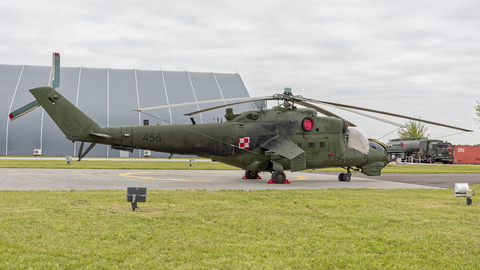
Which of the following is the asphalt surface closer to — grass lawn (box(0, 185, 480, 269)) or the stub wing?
the stub wing

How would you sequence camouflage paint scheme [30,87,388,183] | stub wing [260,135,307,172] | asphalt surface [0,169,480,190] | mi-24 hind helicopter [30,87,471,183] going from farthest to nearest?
1. stub wing [260,135,307,172]
2. camouflage paint scheme [30,87,388,183]
3. mi-24 hind helicopter [30,87,471,183]
4. asphalt surface [0,169,480,190]

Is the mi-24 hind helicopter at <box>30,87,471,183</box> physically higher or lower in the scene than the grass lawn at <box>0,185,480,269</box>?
higher

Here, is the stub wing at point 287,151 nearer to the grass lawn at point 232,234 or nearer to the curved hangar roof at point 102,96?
the grass lawn at point 232,234

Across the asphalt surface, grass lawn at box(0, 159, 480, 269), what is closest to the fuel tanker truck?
the asphalt surface

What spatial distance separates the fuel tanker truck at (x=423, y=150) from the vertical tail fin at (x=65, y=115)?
42784 millimetres

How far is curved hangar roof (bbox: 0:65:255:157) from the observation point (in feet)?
177

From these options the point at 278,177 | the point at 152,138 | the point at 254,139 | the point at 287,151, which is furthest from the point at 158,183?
the point at 287,151

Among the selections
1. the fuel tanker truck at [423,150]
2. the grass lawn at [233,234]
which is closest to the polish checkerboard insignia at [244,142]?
the grass lawn at [233,234]

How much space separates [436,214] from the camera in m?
9.45

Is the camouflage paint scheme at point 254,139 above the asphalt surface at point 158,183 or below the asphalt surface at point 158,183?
above

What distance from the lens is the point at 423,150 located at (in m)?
54.9

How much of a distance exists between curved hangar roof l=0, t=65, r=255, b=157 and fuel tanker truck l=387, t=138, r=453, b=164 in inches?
990

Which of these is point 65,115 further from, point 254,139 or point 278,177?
point 278,177

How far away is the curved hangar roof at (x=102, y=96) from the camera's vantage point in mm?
54031
